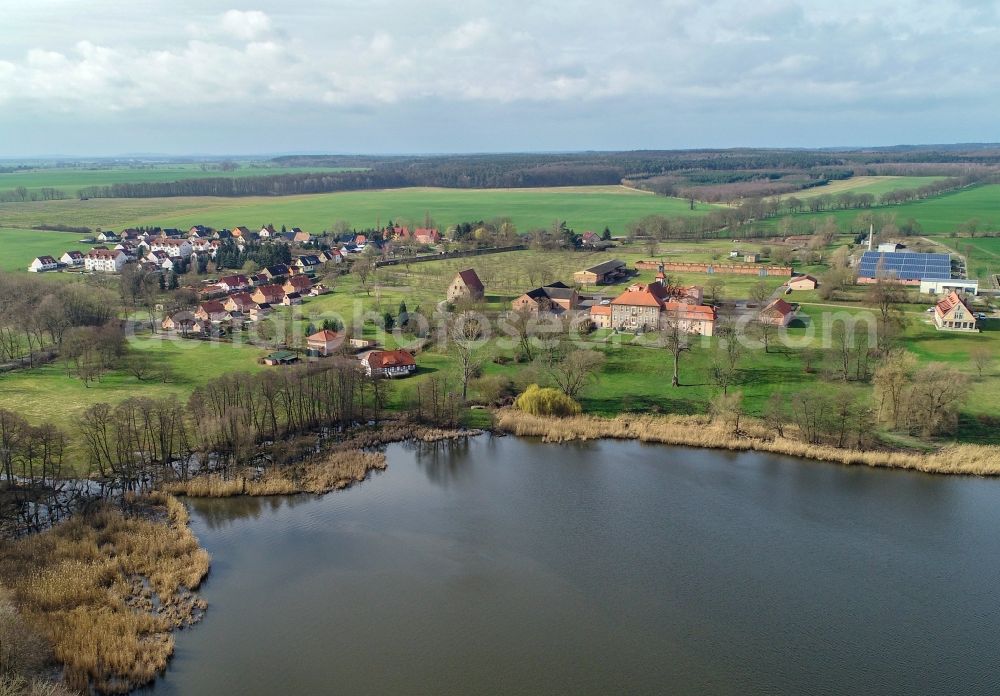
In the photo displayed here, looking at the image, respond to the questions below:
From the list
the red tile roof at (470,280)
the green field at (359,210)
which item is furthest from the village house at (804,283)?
the green field at (359,210)

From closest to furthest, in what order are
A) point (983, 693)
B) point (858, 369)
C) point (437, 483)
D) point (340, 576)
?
1. point (983, 693)
2. point (340, 576)
3. point (437, 483)
4. point (858, 369)

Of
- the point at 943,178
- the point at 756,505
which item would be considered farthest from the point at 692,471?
the point at 943,178

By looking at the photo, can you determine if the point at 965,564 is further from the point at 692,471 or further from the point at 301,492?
the point at 301,492

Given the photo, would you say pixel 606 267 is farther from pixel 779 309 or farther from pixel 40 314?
pixel 40 314

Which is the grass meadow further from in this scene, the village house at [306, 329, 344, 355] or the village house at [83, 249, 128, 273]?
the village house at [306, 329, 344, 355]

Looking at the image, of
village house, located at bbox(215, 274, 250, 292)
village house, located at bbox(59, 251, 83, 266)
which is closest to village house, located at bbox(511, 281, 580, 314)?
village house, located at bbox(215, 274, 250, 292)

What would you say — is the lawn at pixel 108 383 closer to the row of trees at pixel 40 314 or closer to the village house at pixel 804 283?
the row of trees at pixel 40 314

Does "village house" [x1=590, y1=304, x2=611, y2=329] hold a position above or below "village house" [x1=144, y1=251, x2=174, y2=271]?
below
